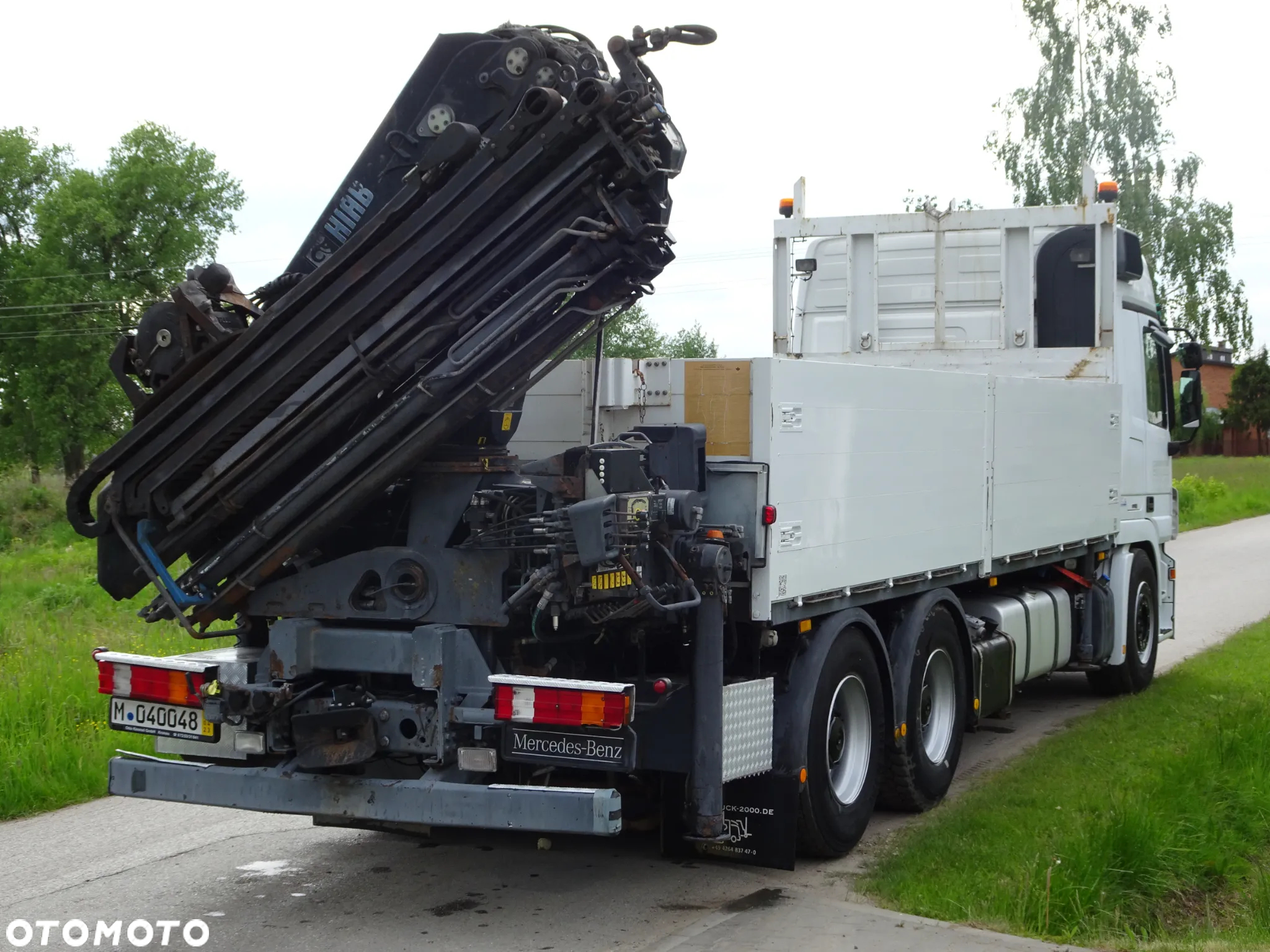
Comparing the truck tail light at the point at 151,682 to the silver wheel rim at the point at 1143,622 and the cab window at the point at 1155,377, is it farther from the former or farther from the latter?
the cab window at the point at 1155,377

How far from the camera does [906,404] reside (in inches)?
289

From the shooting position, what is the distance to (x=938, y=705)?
8.09 metres

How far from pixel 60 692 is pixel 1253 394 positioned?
72.1 metres

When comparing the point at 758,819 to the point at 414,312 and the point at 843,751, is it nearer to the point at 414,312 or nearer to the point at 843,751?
the point at 843,751

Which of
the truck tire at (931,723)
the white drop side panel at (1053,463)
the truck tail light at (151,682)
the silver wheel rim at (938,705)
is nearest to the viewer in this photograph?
the truck tail light at (151,682)

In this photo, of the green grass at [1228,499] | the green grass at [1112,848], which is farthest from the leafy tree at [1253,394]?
the green grass at [1112,848]

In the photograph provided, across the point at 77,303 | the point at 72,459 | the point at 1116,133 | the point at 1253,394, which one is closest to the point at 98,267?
the point at 77,303

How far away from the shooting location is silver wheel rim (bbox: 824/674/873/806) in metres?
6.87

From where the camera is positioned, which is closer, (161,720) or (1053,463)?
(161,720)

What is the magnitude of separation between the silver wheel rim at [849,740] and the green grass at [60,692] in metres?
4.14

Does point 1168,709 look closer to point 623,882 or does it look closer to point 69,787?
point 623,882

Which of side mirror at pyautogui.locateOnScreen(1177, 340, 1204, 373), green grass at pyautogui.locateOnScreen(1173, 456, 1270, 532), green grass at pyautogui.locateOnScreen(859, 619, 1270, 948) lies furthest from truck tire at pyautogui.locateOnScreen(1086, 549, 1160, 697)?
green grass at pyautogui.locateOnScreen(1173, 456, 1270, 532)

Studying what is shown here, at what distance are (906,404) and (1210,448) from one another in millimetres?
77078

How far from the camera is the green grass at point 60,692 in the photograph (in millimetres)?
8133
